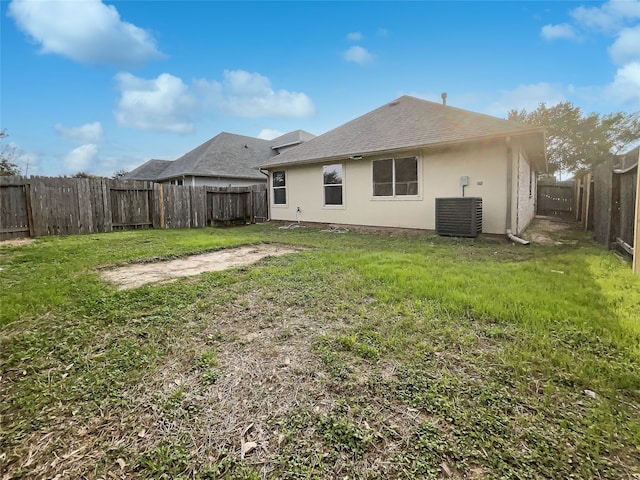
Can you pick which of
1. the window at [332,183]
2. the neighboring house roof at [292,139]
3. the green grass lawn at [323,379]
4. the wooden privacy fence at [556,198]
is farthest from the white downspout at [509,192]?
the neighboring house roof at [292,139]

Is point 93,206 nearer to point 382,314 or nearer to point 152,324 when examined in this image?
point 152,324

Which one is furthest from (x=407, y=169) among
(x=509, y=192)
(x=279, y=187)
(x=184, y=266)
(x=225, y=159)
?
(x=225, y=159)

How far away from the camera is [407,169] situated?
8875 mm

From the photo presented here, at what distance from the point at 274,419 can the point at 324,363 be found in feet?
1.92

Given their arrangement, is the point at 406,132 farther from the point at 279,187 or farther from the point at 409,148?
the point at 279,187

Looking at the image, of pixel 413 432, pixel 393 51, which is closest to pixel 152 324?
pixel 413 432

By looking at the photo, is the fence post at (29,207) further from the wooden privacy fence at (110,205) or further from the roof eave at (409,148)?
the roof eave at (409,148)

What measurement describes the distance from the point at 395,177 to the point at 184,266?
21.4ft

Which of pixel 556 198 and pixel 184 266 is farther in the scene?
pixel 556 198

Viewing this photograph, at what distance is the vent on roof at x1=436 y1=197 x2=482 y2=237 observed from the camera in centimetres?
729

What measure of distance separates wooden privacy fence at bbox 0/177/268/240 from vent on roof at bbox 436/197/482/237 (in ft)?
26.5

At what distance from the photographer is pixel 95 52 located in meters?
7.38

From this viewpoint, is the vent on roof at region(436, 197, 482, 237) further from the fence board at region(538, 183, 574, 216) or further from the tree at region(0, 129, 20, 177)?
the tree at region(0, 129, 20, 177)

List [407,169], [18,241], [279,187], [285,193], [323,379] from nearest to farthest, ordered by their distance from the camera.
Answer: [323,379]
[18,241]
[407,169]
[285,193]
[279,187]
